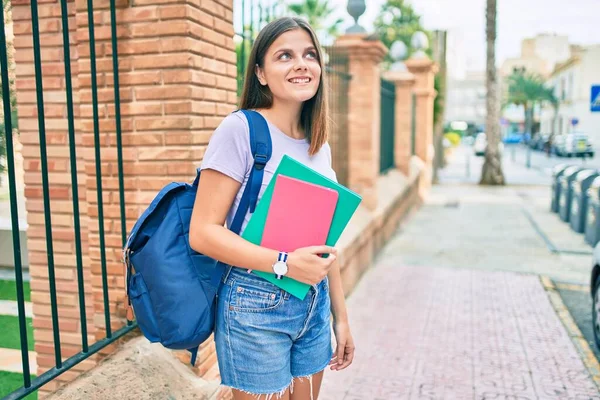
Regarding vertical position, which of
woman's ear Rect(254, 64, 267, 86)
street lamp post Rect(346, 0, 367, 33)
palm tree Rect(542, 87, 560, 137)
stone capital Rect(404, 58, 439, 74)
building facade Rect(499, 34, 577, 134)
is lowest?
woman's ear Rect(254, 64, 267, 86)

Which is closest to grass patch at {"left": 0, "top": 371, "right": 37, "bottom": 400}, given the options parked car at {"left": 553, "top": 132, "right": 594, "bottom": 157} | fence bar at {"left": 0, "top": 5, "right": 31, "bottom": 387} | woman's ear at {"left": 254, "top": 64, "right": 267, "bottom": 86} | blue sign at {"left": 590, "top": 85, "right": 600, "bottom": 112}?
fence bar at {"left": 0, "top": 5, "right": 31, "bottom": 387}

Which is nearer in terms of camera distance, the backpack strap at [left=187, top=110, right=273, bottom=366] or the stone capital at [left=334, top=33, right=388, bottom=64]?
the backpack strap at [left=187, top=110, right=273, bottom=366]

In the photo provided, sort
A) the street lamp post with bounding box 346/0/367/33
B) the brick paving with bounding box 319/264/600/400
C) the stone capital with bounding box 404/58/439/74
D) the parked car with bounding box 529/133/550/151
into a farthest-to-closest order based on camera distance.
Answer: the parked car with bounding box 529/133/550/151
the stone capital with bounding box 404/58/439/74
the street lamp post with bounding box 346/0/367/33
the brick paving with bounding box 319/264/600/400

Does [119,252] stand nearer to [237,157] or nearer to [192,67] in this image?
[192,67]

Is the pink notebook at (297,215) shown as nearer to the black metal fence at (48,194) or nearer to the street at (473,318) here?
the black metal fence at (48,194)

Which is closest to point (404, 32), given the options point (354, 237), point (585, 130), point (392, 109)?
point (585, 130)

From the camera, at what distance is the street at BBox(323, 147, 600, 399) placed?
149 inches

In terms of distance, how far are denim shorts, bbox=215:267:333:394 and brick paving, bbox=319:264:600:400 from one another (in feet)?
6.57

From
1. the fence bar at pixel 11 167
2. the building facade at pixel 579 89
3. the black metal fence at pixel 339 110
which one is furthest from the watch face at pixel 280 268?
the building facade at pixel 579 89

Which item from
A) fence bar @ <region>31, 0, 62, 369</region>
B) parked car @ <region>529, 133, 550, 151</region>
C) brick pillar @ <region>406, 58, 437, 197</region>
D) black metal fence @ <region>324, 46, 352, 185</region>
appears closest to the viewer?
fence bar @ <region>31, 0, 62, 369</region>

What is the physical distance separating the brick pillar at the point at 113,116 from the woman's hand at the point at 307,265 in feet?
4.23

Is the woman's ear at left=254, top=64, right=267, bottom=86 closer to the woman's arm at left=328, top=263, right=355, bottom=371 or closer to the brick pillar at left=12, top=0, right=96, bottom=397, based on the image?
the woman's arm at left=328, top=263, right=355, bottom=371

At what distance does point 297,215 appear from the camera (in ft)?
5.52

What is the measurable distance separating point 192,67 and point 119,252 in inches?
40.6
